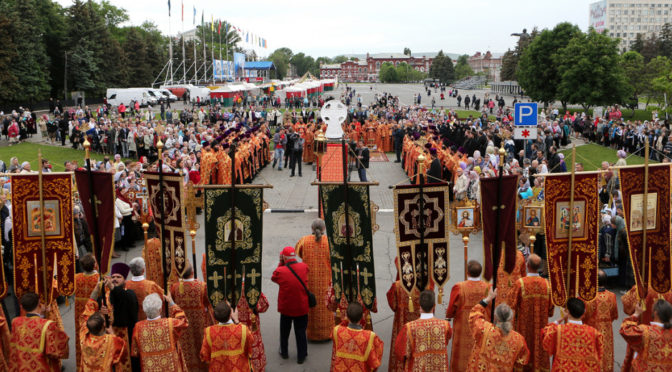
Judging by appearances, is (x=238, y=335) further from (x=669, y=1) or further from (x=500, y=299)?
(x=669, y=1)

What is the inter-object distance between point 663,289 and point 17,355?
7021mm

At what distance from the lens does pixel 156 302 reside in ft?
17.8

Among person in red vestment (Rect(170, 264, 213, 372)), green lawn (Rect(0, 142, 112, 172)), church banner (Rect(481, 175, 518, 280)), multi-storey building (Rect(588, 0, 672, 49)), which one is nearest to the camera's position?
church banner (Rect(481, 175, 518, 280))

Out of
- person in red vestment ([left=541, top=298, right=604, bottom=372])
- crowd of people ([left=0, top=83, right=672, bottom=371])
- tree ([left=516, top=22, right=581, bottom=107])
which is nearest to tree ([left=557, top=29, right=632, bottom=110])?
tree ([left=516, top=22, right=581, bottom=107])

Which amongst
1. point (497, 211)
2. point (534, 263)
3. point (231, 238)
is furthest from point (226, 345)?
point (534, 263)

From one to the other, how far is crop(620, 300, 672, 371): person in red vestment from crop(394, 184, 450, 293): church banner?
6.49 ft

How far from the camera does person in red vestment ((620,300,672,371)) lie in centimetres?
526

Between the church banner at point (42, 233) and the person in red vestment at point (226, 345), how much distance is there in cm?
199

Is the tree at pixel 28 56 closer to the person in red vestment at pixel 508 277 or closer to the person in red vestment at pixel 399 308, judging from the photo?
the person in red vestment at pixel 399 308

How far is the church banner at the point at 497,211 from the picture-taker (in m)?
6.03

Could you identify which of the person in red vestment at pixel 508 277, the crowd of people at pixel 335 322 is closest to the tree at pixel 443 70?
the crowd of people at pixel 335 322

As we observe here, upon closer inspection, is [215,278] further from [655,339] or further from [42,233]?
[655,339]

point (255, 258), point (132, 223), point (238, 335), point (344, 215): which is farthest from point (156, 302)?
point (132, 223)

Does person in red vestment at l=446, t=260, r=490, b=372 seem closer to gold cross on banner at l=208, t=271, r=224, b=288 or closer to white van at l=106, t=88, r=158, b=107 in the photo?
gold cross on banner at l=208, t=271, r=224, b=288
